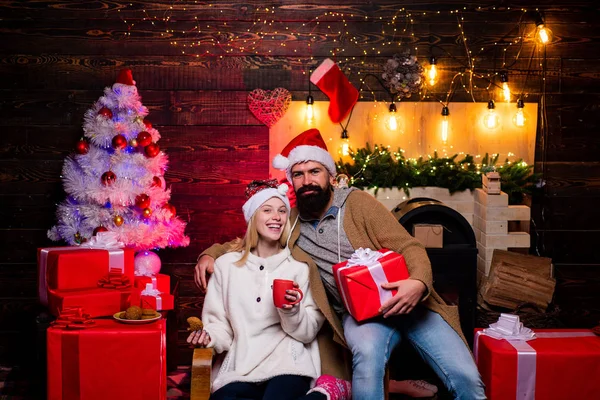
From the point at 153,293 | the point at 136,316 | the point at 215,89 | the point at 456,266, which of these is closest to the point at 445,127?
the point at 456,266

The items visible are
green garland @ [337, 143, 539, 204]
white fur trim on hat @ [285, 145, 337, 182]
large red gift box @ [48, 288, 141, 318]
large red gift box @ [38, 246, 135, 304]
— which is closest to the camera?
white fur trim on hat @ [285, 145, 337, 182]

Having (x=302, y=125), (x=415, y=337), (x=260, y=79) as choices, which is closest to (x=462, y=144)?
(x=302, y=125)

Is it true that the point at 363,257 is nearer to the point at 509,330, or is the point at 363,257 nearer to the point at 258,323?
the point at 258,323

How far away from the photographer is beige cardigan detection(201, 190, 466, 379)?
10.8 feet

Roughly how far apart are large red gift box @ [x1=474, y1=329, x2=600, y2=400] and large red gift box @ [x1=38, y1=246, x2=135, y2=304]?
2.02 meters

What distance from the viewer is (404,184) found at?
4.67 metres

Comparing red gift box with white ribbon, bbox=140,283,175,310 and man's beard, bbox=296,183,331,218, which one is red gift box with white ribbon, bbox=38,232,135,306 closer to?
red gift box with white ribbon, bbox=140,283,175,310

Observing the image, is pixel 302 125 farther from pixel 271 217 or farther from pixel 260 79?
pixel 271 217

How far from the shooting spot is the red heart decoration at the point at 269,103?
4863 millimetres

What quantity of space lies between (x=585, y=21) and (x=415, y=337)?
2790 mm

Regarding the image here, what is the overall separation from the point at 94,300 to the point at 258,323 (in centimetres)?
103

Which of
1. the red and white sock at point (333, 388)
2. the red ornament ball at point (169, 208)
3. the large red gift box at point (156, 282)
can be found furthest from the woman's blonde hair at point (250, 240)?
the red ornament ball at point (169, 208)

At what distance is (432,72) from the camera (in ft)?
15.9

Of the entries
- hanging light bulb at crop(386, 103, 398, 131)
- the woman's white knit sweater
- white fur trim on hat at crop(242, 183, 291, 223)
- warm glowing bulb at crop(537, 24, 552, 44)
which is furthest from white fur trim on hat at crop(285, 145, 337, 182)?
warm glowing bulb at crop(537, 24, 552, 44)
